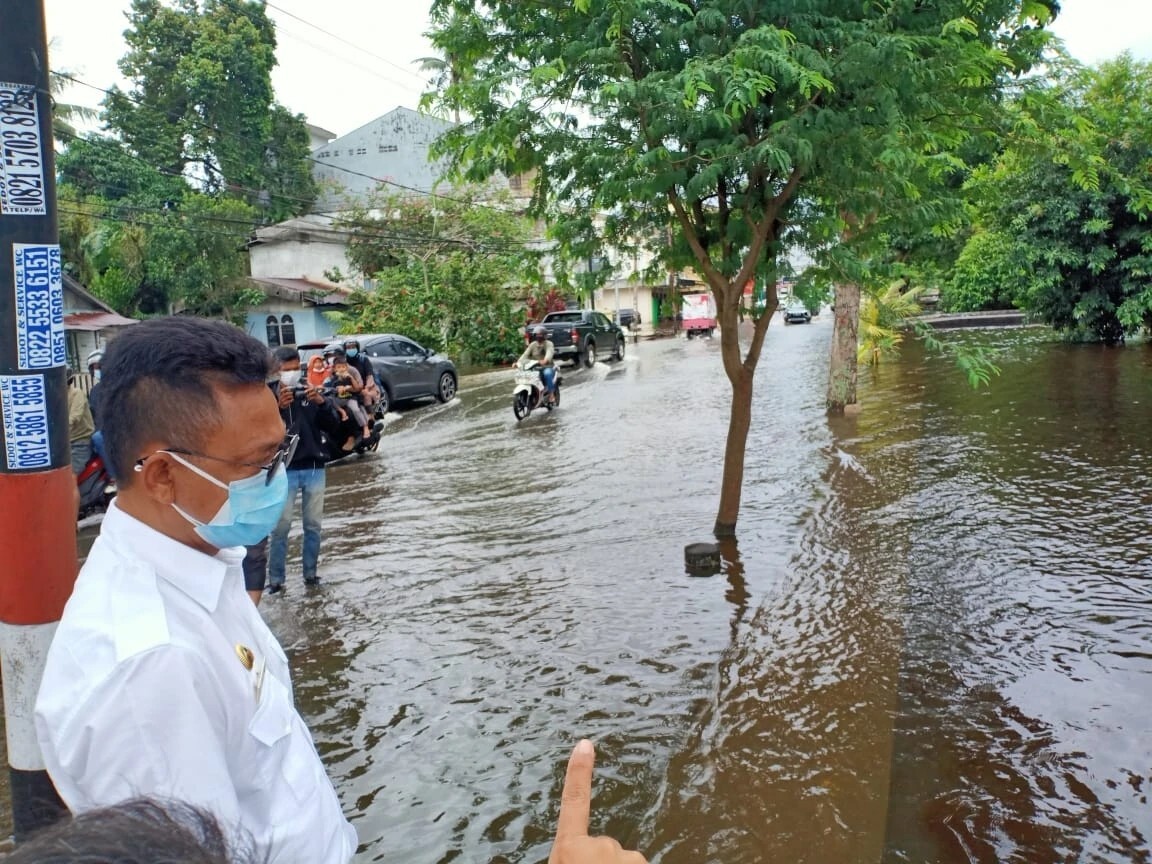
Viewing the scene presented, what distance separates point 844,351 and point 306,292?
24.7 m

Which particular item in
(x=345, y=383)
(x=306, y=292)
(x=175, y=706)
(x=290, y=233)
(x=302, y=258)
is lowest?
(x=175, y=706)

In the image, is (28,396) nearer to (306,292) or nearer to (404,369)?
(404,369)

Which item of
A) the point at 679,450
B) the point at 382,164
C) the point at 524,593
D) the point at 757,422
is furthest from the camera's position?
the point at 382,164

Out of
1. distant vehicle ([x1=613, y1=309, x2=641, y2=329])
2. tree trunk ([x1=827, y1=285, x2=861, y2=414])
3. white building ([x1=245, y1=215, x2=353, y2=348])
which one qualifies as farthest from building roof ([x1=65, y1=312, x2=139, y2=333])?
distant vehicle ([x1=613, y1=309, x2=641, y2=329])

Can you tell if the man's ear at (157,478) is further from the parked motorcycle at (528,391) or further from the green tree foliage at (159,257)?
the green tree foliage at (159,257)

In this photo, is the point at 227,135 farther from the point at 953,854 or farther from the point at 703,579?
the point at 953,854

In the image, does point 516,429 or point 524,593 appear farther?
point 516,429

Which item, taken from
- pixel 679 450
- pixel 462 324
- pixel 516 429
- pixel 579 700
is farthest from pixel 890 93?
pixel 462 324

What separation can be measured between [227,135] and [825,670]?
4197 cm

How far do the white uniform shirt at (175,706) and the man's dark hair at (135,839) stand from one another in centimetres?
24

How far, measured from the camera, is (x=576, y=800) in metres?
1.30

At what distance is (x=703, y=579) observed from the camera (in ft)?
22.7

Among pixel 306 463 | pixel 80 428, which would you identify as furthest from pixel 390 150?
pixel 306 463

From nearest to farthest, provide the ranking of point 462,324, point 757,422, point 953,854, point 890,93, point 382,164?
point 953,854
point 890,93
point 757,422
point 462,324
point 382,164
